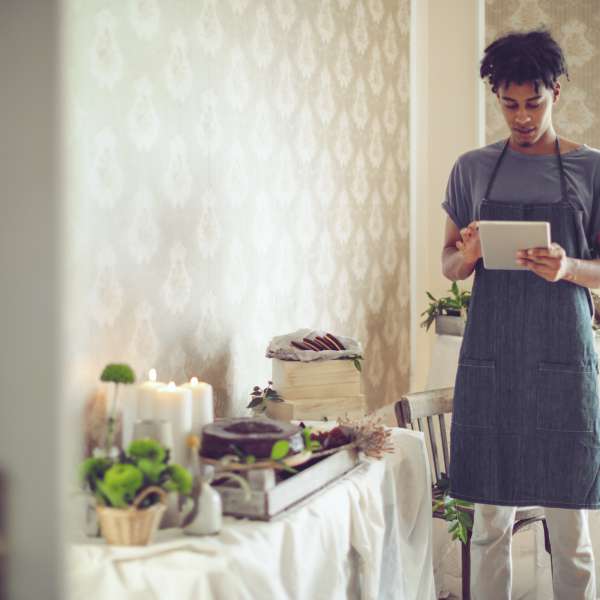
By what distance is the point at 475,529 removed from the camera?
2.23 metres

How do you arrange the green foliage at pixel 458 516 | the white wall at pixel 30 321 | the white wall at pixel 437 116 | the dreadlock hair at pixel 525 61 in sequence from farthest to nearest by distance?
the white wall at pixel 437 116 < the green foliage at pixel 458 516 < the dreadlock hair at pixel 525 61 < the white wall at pixel 30 321

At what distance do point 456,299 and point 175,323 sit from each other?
5.80ft

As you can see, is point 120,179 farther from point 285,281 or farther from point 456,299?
point 456,299

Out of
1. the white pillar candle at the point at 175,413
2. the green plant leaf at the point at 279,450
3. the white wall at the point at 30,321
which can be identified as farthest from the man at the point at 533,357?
the white wall at the point at 30,321

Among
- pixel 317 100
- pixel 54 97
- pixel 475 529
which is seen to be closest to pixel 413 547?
pixel 475 529

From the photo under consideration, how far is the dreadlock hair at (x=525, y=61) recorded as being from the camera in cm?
208

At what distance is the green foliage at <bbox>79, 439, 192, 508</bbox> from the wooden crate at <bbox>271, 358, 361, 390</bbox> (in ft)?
2.78

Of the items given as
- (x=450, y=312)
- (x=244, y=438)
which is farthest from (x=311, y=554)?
(x=450, y=312)

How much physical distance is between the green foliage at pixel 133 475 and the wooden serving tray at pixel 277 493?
0.35ft

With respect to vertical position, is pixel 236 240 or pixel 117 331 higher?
pixel 236 240

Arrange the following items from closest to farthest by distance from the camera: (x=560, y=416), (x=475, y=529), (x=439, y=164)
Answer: (x=560, y=416) → (x=475, y=529) → (x=439, y=164)

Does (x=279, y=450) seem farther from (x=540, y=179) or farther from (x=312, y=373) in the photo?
(x=540, y=179)

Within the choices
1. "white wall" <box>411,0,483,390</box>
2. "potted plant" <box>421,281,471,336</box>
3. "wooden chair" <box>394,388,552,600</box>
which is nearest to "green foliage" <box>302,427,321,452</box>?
"wooden chair" <box>394,388,552,600</box>

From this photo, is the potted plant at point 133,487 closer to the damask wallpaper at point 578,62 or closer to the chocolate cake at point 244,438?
the chocolate cake at point 244,438
